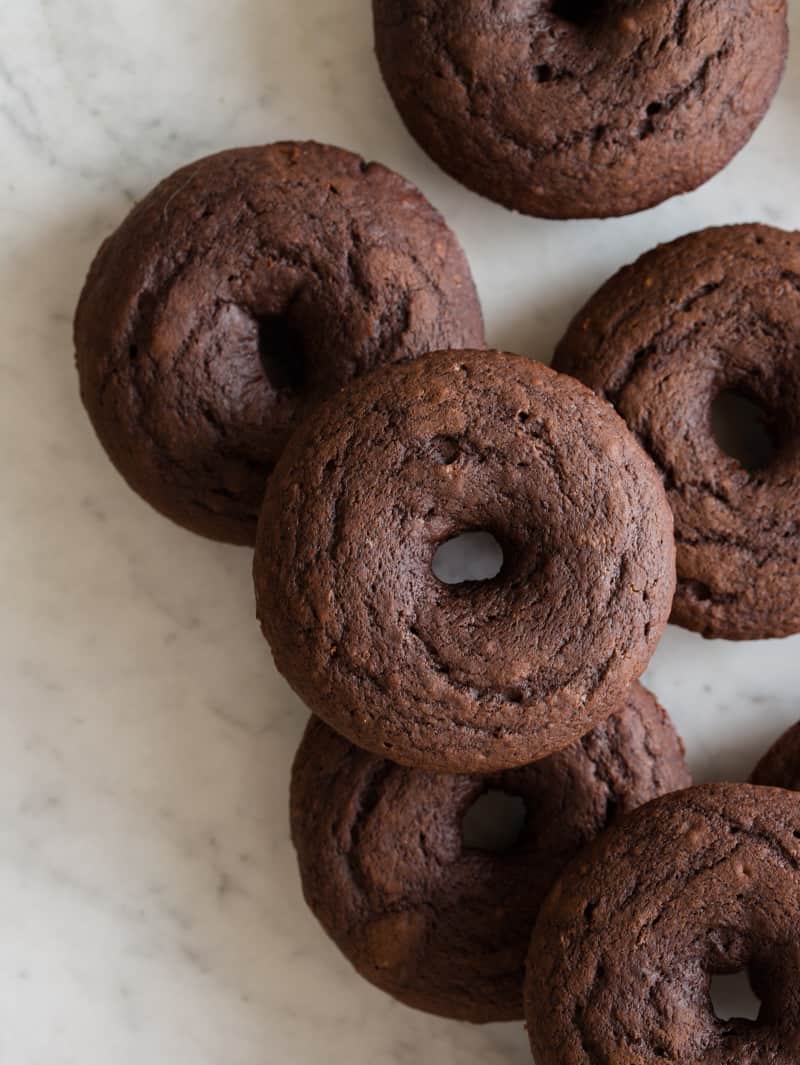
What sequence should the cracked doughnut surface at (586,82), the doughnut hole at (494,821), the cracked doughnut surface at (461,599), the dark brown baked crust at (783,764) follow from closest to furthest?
the cracked doughnut surface at (461,599)
the cracked doughnut surface at (586,82)
the dark brown baked crust at (783,764)
the doughnut hole at (494,821)

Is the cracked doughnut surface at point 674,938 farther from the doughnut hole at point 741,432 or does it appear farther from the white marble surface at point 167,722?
the doughnut hole at point 741,432

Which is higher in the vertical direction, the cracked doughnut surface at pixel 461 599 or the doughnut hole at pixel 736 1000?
the cracked doughnut surface at pixel 461 599

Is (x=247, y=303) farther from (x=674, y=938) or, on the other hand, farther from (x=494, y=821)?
(x=674, y=938)

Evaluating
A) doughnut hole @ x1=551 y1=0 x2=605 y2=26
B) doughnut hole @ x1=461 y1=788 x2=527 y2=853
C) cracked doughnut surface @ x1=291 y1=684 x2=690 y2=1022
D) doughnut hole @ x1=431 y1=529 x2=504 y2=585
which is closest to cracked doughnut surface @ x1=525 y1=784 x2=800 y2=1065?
cracked doughnut surface @ x1=291 y1=684 x2=690 y2=1022

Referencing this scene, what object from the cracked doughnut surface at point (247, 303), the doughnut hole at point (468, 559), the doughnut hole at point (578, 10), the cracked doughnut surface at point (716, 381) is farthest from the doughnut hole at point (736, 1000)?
the doughnut hole at point (578, 10)

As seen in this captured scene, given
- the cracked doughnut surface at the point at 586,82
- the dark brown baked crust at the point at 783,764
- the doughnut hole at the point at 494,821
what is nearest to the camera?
the cracked doughnut surface at the point at 586,82

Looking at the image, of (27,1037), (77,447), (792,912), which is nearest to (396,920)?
(792,912)
